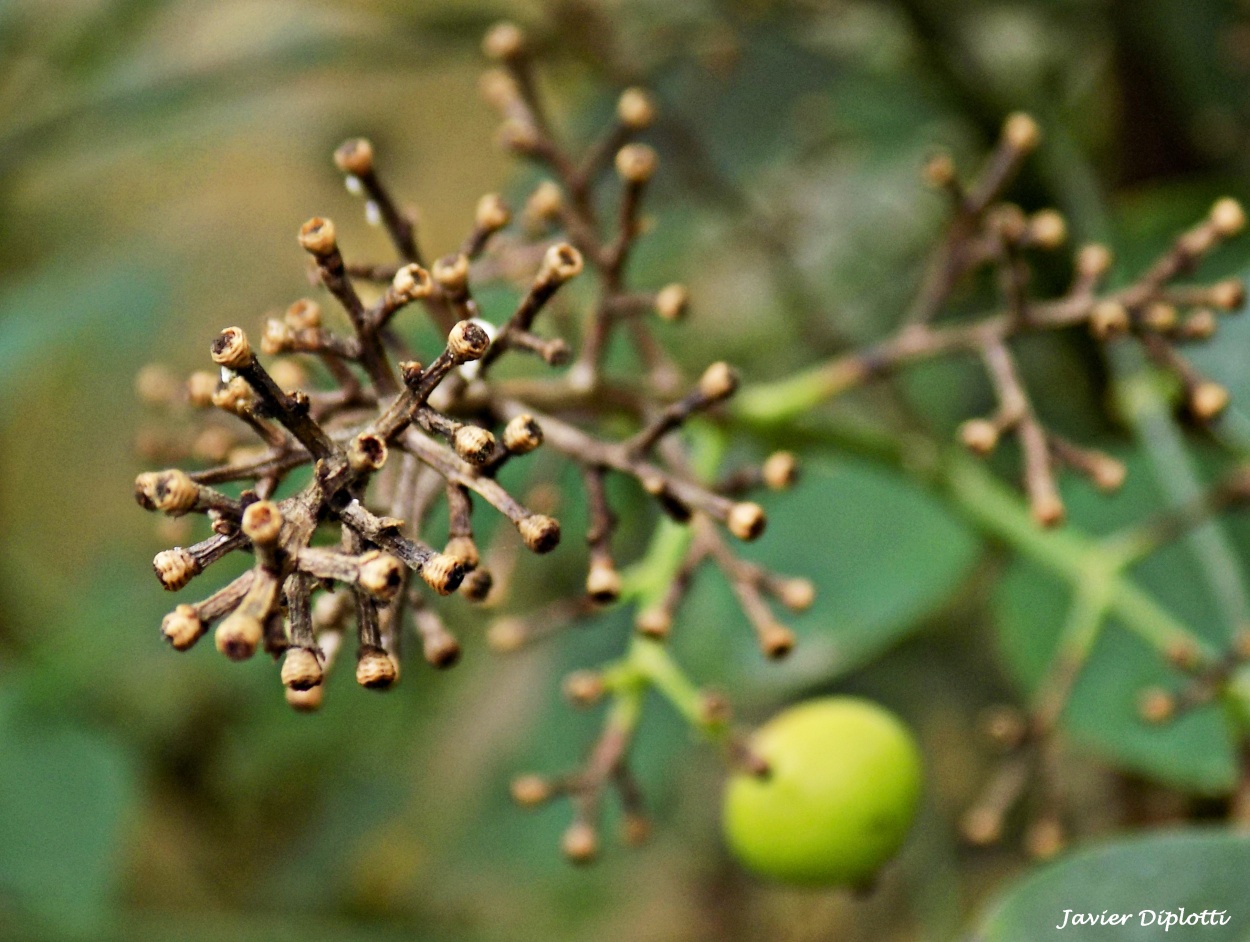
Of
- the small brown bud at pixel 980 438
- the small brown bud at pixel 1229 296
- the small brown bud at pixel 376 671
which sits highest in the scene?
the small brown bud at pixel 376 671

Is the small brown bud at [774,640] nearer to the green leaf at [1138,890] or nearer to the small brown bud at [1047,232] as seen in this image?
the green leaf at [1138,890]

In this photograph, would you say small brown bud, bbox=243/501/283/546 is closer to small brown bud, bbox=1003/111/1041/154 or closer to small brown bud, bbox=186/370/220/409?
small brown bud, bbox=186/370/220/409

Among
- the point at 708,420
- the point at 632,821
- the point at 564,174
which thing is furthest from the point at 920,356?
the point at 632,821

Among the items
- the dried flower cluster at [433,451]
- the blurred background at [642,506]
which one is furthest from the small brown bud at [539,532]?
the blurred background at [642,506]

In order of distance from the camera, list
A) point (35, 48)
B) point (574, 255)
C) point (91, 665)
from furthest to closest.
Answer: point (35, 48)
point (91, 665)
point (574, 255)

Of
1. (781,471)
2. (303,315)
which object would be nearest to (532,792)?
(781,471)

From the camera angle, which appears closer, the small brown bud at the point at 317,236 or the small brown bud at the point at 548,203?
the small brown bud at the point at 317,236

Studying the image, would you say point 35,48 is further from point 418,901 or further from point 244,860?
point 418,901

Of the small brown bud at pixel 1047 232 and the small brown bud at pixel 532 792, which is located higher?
the small brown bud at pixel 1047 232

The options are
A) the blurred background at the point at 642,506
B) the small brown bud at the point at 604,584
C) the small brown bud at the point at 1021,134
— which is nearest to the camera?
the small brown bud at the point at 604,584
